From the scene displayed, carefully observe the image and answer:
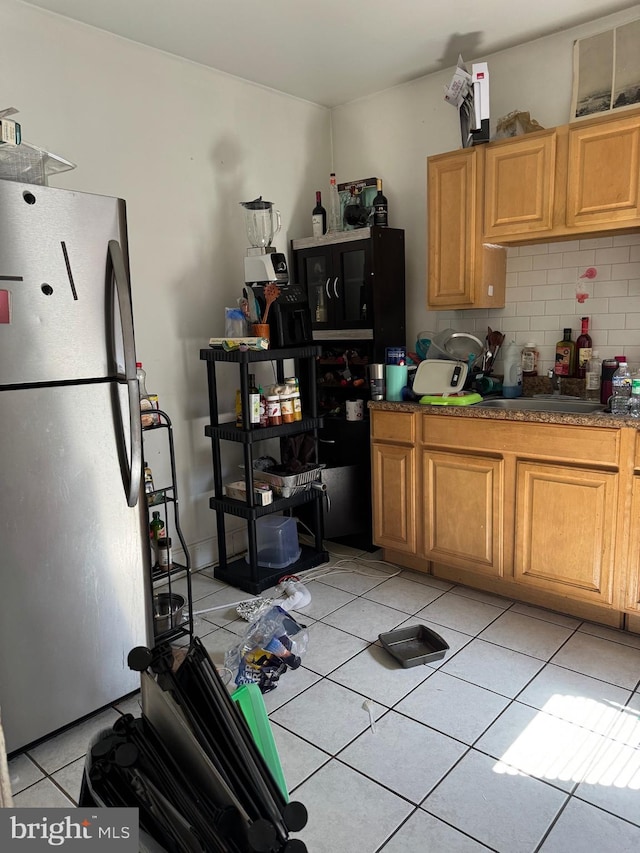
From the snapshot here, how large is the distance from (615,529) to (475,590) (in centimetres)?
82

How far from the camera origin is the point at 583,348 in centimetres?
301

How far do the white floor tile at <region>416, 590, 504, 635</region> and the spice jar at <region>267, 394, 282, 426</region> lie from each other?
118 cm

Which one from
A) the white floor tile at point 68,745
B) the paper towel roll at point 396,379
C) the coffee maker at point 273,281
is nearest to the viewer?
the white floor tile at point 68,745

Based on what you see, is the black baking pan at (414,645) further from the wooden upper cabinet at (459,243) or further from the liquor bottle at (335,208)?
the liquor bottle at (335,208)

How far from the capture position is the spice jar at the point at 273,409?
3.10 m

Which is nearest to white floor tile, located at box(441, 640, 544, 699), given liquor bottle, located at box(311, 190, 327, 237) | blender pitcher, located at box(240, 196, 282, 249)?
blender pitcher, located at box(240, 196, 282, 249)

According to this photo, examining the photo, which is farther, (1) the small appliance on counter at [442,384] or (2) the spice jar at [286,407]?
(2) the spice jar at [286,407]

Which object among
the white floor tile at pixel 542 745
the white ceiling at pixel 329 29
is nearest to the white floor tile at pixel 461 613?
the white floor tile at pixel 542 745

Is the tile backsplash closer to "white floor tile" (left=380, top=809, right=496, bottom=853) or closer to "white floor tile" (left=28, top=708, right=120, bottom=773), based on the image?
"white floor tile" (left=380, top=809, right=496, bottom=853)

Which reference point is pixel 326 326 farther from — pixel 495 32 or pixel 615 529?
pixel 615 529

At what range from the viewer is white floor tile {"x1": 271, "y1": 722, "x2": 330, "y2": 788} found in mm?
1813

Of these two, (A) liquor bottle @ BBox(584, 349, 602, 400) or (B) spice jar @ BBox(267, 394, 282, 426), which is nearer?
(A) liquor bottle @ BBox(584, 349, 602, 400)

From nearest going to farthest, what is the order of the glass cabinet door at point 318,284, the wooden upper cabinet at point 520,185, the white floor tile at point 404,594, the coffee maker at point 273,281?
the wooden upper cabinet at point 520,185 < the white floor tile at point 404,594 < the coffee maker at point 273,281 < the glass cabinet door at point 318,284

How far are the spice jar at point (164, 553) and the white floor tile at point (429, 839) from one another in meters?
1.34
